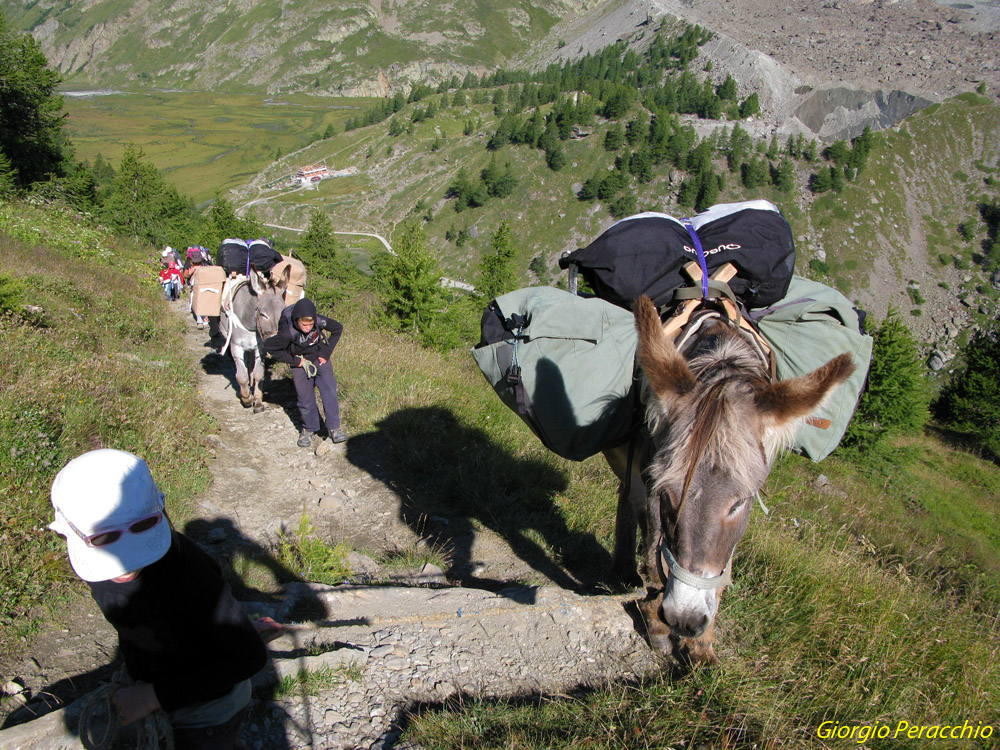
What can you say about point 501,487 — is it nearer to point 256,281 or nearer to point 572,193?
point 256,281

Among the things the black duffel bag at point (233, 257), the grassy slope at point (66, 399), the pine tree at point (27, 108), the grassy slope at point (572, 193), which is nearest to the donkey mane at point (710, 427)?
the grassy slope at point (66, 399)

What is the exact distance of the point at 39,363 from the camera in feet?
17.2

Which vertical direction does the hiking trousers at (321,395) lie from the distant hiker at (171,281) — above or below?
above

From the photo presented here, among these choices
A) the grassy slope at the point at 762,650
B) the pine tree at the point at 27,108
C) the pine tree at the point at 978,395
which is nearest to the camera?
the grassy slope at the point at 762,650

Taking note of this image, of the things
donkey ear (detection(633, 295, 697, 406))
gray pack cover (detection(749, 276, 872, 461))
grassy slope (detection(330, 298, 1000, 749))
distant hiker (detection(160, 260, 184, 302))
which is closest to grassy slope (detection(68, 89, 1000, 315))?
distant hiker (detection(160, 260, 184, 302))

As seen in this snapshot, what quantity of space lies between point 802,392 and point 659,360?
559 mm

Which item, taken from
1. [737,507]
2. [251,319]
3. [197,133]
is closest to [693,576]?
[737,507]

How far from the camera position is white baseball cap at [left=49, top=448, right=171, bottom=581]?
1.82 meters

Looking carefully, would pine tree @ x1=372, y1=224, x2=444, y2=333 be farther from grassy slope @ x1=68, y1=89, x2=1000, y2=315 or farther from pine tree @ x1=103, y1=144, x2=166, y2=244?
grassy slope @ x1=68, y1=89, x2=1000, y2=315

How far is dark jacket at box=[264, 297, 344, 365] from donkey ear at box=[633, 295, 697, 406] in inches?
209

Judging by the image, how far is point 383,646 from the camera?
9.92 ft

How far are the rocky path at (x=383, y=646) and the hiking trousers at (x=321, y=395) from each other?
195 cm

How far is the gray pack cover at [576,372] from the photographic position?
2.99 meters

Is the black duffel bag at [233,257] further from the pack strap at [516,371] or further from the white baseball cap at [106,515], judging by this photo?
the white baseball cap at [106,515]
